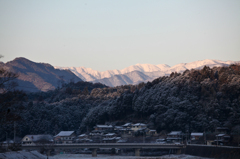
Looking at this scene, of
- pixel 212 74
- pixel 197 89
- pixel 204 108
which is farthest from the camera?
pixel 212 74

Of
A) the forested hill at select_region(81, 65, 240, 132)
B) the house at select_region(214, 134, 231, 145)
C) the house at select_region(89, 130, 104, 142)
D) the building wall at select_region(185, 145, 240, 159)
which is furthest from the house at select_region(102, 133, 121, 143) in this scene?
the house at select_region(214, 134, 231, 145)

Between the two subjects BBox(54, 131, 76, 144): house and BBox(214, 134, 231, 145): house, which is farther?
BBox(54, 131, 76, 144): house

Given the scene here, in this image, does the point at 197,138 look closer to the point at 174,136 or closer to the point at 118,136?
the point at 174,136

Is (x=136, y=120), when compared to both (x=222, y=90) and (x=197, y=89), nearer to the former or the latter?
(x=197, y=89)

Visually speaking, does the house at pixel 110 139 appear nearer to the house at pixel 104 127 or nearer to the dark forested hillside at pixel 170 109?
the house at pixel 104 127

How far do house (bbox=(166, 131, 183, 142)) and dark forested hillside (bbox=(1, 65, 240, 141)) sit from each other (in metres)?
2.06

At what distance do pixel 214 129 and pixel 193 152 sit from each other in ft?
56.0

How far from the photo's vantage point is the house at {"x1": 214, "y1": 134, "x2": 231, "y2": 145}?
6234cm

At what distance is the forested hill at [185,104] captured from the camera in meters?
75.7

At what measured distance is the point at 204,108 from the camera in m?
78.6

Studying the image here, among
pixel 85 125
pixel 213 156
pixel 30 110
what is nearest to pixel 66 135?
pixel 85 125

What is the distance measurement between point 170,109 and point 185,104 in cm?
363

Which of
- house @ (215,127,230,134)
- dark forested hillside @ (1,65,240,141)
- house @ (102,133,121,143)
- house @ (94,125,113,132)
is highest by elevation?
dark forested hillside @ (1,65,240,141)

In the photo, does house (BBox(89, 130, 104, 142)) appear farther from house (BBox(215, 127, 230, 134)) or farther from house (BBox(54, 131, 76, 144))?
house (BBox(215, 127, 230, 134))
